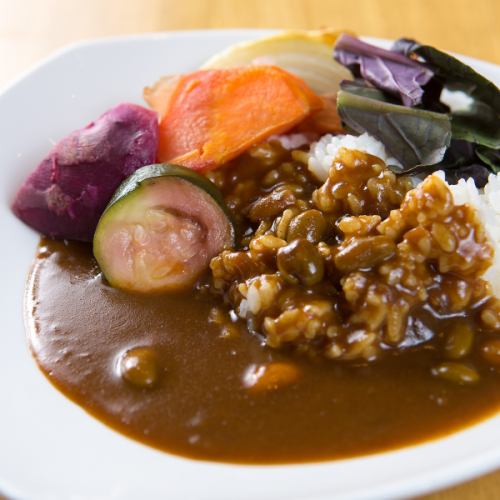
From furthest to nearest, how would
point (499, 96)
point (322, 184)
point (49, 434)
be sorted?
point (499, 96) → point (322, 184) → point (49, 434)

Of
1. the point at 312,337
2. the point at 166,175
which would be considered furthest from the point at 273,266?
the point at 166,175

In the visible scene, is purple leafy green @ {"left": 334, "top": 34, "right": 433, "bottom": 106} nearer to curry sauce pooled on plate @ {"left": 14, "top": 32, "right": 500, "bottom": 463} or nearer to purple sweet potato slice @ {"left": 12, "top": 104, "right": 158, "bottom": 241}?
curry sauce pooled on plate @ {"left": 14, "top": 32, "right": 500, "bottom": 463}

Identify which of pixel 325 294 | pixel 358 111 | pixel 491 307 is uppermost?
pixel 358 111

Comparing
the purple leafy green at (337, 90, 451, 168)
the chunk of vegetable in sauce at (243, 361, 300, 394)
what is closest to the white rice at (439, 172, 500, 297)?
the purple leafy green at (337, 90, 451, 168)

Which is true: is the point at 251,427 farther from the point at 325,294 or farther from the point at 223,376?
the point at 325,294

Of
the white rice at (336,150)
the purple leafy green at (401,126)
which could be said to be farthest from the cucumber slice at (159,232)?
the purple leafy green at (401,126)

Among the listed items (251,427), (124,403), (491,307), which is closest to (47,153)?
(124,403)
